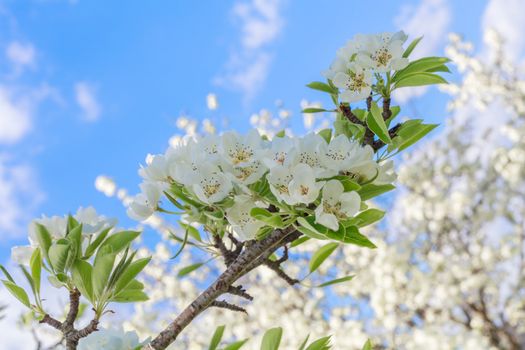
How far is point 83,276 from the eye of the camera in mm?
869

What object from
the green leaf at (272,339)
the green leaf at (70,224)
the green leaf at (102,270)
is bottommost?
the green leaf at (272,339)

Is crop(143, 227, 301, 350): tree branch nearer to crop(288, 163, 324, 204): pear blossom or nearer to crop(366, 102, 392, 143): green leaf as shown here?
crop(288, 163, 324, 204): pear blossom

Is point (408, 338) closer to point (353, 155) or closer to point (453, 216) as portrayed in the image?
point (453, 216)

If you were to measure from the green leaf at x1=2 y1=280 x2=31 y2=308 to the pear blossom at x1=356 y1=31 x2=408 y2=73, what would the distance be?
696 millimetres

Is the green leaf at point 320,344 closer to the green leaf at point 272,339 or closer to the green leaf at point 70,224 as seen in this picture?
the green leaf at point 272,339

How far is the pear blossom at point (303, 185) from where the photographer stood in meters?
0.76

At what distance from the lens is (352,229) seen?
2.64ft

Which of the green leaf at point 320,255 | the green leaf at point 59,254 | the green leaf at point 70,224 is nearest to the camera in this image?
the green leaf at point 59,254

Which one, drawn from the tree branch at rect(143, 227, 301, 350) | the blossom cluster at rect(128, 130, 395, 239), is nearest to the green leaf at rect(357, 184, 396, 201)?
the blossom cluster at rect(128, 130, 395, 239)

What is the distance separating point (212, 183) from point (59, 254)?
273 mm

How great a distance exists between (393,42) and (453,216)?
564 centimetres

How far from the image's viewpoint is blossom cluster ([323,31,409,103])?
2.86ft

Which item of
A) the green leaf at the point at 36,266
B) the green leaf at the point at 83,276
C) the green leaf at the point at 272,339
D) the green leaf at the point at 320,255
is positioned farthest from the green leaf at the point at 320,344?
the green leaf at the point at 36,266

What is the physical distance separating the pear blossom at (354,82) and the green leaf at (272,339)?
0.42 m
